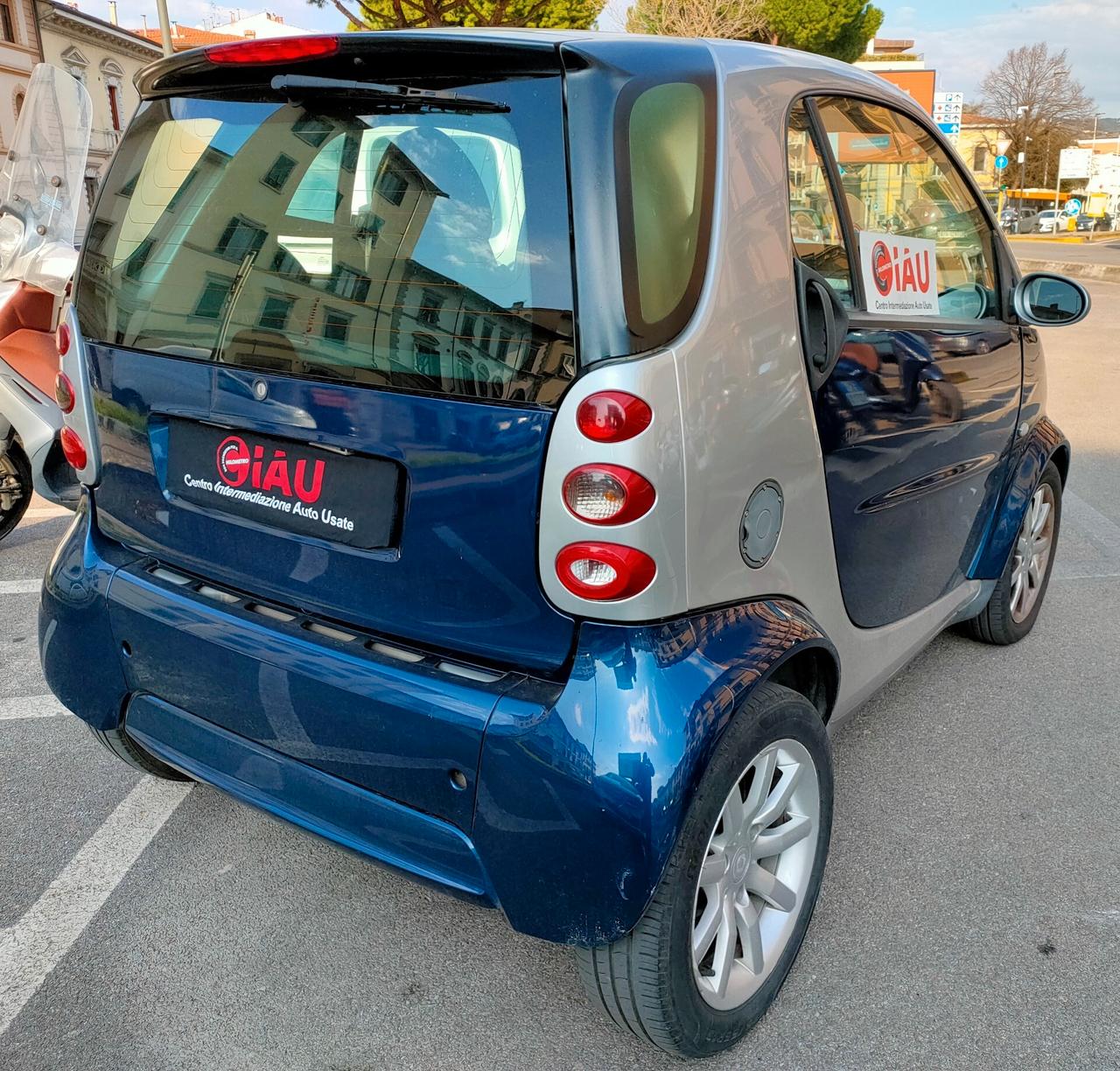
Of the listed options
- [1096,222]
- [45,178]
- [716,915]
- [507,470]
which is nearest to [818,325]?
[507,470]

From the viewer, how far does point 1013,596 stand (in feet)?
11.9

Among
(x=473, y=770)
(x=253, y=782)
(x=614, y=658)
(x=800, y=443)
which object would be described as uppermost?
(x=800, y=443)

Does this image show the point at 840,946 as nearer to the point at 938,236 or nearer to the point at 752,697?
the point at 752,697

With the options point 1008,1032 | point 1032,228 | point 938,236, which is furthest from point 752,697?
point 1032,228

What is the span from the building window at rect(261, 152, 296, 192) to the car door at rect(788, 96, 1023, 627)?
3.03 ft

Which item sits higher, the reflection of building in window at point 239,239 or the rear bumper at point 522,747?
the reflection of building in window at point 239,239

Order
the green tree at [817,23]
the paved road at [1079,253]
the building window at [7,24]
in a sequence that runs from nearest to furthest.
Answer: the paved road at [1079,253], the green tree at [817,23], the building window at [7,24]

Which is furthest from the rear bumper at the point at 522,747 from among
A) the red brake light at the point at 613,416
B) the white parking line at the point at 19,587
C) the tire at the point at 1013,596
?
the white parking line at the point at 19,587

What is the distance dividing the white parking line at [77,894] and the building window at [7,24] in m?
46.3

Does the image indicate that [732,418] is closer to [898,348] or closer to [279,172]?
[898,348]

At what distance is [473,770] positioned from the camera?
1703mm

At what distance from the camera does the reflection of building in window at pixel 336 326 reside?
1.83 m

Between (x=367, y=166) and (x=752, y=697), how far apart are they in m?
1.12

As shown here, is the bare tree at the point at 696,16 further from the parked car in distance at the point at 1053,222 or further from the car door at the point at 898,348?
the parked car in distance at the point at 1053,222
